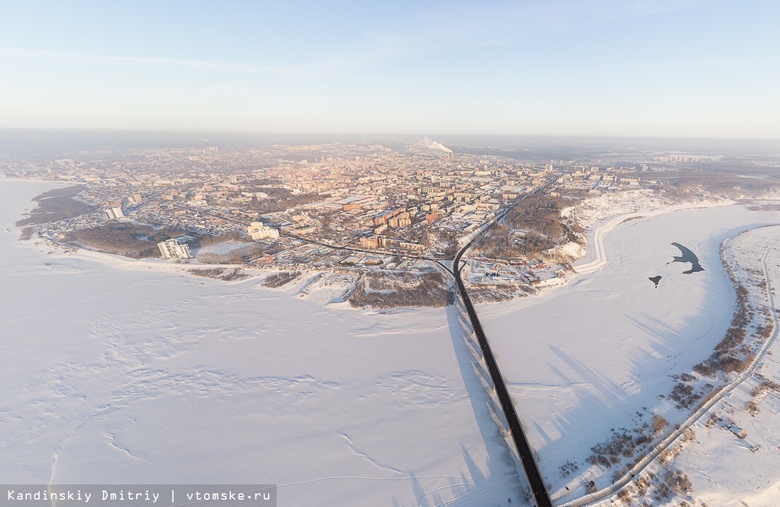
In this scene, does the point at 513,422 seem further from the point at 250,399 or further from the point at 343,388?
the point at 250,399

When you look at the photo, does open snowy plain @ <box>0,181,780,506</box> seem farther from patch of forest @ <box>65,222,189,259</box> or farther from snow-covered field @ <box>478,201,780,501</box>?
patch of forest @ <box>65,222,189,259</box>

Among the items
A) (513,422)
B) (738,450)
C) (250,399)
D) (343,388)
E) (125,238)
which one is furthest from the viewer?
(125,238)

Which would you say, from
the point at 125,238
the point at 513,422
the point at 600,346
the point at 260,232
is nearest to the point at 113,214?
the point at 125,238

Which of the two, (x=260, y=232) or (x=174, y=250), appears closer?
(x=174, y=250)

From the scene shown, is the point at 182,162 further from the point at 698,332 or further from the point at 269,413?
the point at 698,332

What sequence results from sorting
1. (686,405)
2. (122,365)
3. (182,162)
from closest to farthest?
(686,405), (122,365), (182,162)

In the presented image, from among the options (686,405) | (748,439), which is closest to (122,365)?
(686,405)

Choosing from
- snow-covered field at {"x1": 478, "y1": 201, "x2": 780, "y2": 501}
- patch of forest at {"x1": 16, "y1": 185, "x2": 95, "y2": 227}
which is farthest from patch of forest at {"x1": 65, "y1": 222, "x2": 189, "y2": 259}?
snow-covered field at {"x1": 478, "y1": 201, "x2": 780, "y2": 501}
